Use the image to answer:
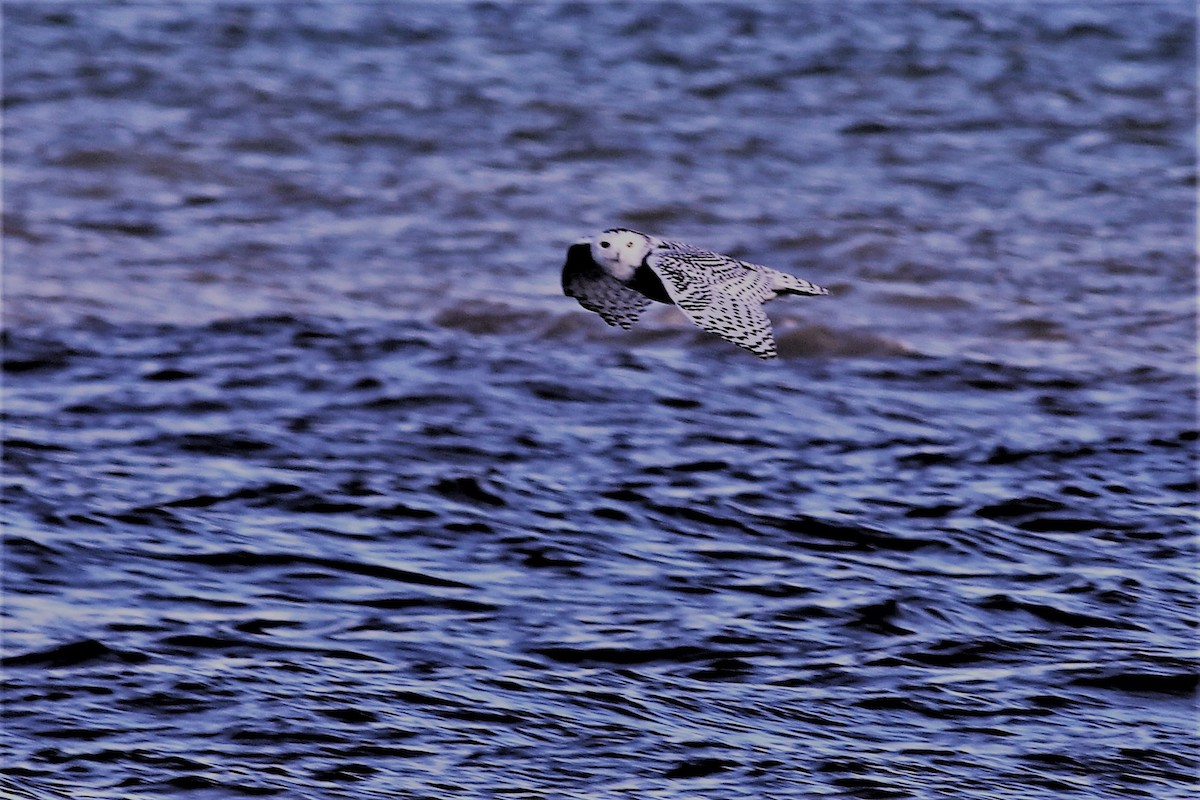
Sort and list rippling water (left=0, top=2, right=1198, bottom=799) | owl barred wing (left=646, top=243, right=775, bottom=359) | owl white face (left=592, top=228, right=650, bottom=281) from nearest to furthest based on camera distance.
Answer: owl barred wing (left=646, top=243, right=775, bottom=359)
owl white face (left=592, top=228, right=650, bottom=281)
rippling water (left=0, top=2, right=1198, bottom=799)

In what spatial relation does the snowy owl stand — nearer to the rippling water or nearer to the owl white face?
the owl white face

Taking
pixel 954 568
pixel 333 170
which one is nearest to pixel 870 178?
pixel 333 170

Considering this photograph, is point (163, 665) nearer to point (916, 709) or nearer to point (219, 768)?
point (219, 768)

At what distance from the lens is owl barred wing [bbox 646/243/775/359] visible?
11.7 ft

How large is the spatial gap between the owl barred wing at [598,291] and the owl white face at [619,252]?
0.05 meters

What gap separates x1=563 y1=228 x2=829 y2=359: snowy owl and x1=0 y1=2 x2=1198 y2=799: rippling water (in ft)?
3.88

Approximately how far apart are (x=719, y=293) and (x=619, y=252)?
20 cm

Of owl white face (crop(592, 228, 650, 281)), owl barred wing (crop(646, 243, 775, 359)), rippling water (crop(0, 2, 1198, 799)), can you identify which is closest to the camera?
owl barred wing (crop(646, 243, 775, 359))

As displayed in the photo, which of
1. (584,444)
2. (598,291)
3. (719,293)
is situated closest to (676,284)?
(719,293)

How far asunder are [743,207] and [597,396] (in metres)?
3.34

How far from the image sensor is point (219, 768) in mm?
4473

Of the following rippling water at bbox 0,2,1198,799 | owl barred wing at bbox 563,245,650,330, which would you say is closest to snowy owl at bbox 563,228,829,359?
owl barred wing at bbox 563,245,650,330

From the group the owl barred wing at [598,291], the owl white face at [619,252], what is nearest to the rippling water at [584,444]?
the owl barred wing at [598,291]

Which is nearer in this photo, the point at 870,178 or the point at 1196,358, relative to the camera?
the point at 1196,358
